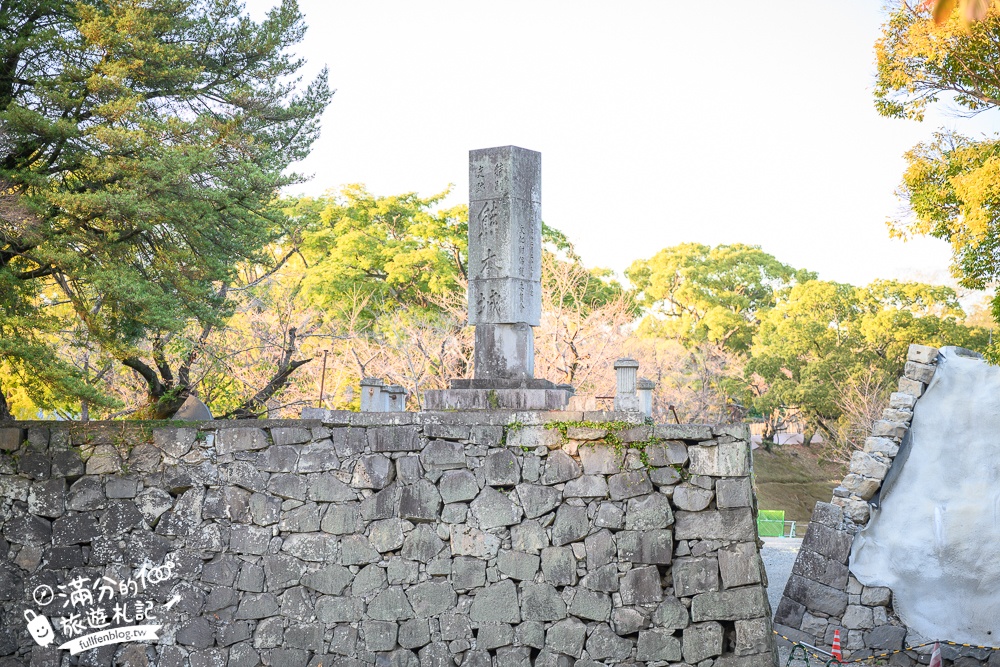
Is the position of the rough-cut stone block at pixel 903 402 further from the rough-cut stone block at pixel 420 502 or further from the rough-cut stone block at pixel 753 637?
the rough-cut stone block at pixel 420 502

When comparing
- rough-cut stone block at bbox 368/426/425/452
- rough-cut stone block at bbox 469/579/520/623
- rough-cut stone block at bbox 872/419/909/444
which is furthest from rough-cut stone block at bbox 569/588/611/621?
rough-cut stone block at bbox 872/419/909/444

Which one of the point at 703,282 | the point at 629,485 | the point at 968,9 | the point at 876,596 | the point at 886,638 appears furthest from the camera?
the point at 703,282

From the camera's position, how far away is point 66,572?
8.02m

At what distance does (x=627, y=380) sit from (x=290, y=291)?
1203 cm

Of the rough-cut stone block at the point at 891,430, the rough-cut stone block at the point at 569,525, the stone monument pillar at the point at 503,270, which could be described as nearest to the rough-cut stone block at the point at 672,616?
the rough-cut stone block at the point at 569,525

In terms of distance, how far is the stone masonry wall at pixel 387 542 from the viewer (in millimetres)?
7125

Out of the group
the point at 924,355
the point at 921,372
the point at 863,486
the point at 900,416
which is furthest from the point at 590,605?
the point at 924,355

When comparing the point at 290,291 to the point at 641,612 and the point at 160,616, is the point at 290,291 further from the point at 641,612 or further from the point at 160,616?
the point at 641,612

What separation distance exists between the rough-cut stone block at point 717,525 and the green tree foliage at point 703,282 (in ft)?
81.4

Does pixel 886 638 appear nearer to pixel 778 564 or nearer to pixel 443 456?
pixel 778 564

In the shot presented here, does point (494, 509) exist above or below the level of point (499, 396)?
below

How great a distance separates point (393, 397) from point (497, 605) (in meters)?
3.50

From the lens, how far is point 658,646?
23.1ft

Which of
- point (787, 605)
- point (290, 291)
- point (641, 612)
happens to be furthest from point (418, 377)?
point (641, 612)
